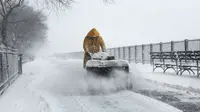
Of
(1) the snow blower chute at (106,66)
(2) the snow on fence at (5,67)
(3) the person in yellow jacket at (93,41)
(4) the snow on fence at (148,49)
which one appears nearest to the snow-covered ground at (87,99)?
(1) the snow blower chute at (106,66)

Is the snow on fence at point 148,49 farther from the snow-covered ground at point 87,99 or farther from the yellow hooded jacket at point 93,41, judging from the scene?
the snow-covered ground at point 87,99

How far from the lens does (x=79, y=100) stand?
9.22 m

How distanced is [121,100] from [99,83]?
9.13 ft

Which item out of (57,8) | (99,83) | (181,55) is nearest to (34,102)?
(99,83)

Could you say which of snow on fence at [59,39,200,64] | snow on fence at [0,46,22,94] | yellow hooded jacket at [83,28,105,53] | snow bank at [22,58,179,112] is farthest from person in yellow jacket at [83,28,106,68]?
snow on fence at [59,39,200,64]

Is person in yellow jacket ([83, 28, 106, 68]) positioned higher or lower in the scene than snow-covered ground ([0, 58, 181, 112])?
higher

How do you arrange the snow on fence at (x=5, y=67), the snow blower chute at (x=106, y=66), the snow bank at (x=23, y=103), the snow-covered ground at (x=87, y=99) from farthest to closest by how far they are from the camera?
1. the snow blower chute at (x=106, y=66)
2. the snow on fence at (x=5, y=67)
3. the snow-covered ground at (x=87, y=99)
4. the snow bank at (x=23, y=103)

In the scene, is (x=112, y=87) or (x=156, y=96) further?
(x=112, y=87)

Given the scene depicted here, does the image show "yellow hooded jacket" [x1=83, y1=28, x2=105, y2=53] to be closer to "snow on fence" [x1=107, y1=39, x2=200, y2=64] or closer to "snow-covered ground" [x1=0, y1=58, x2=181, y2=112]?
"snow-covered ground" [x1=0, y1=58, x2=181, y2=112]

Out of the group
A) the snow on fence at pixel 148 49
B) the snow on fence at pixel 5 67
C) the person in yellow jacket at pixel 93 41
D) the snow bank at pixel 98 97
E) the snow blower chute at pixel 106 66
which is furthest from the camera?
the snow on fence at pixel 148 49

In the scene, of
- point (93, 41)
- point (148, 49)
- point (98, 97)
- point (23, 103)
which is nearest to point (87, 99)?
point (98, 97)

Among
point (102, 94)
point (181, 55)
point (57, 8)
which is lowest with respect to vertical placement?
point (102, 94)

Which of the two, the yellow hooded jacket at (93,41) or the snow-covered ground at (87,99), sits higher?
the yellow hooded jacket at (93,41)

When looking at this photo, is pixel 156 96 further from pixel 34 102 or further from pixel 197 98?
pixel 34 102
